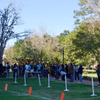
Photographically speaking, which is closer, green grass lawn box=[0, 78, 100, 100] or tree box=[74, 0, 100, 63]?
green grass lawn box=[0, 78, 100, 100]

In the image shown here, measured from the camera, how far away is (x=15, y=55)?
82188 millimetres

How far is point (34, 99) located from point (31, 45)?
5493 centimetres

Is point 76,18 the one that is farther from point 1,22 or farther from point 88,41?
point 1,22

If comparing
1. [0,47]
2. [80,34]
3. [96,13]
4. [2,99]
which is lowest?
[2,99]

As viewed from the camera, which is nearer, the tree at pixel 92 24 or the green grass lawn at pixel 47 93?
the green grass lawn at pixel 47 93

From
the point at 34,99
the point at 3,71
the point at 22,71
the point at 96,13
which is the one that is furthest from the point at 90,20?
the point at 34,99

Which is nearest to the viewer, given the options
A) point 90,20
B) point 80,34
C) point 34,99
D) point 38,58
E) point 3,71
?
point 34,99

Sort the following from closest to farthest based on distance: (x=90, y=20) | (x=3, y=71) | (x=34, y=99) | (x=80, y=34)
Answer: (x=34, y=99) → (x=3, y=71) → (x=90, y=20) → (x=80, y=34)

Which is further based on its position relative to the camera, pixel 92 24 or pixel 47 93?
pixel 92 24

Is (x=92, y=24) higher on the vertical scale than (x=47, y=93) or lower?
higher

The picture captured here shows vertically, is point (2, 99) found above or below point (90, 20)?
below

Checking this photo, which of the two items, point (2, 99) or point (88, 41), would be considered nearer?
point (2, 99)

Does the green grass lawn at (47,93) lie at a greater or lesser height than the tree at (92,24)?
lesser

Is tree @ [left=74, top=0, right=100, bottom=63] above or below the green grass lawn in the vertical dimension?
above
